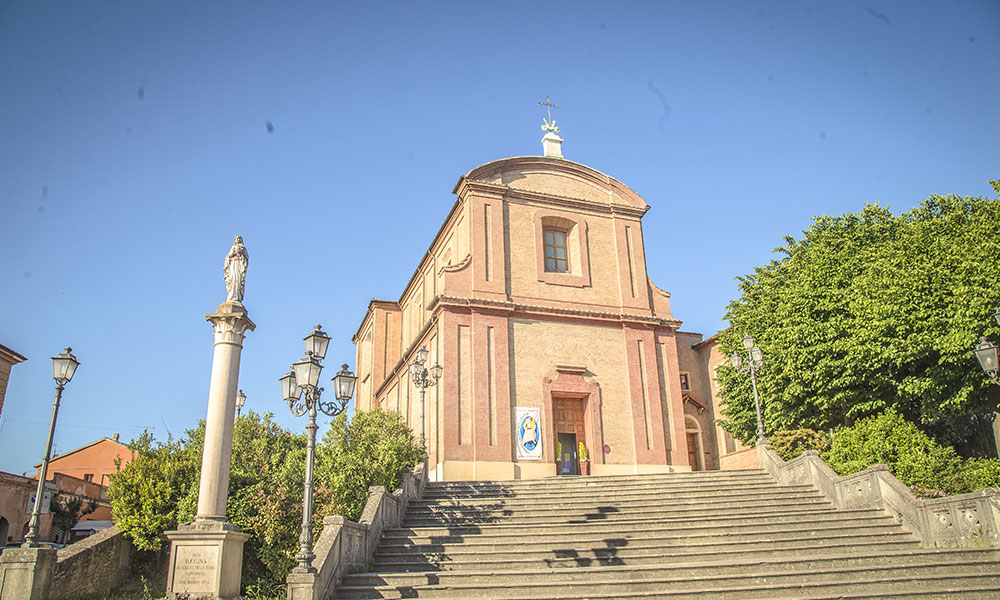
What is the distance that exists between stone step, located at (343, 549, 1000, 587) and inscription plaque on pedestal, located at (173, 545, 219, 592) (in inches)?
80.8

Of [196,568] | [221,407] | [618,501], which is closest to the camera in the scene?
[196,568]

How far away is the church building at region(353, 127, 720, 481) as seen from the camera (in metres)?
22.3

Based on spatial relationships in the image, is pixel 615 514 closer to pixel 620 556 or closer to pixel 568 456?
pixel 620 556

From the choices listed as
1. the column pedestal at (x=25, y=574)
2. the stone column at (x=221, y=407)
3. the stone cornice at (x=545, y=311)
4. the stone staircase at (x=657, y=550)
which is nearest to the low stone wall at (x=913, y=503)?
the stone staircase at (x=657, y=550)

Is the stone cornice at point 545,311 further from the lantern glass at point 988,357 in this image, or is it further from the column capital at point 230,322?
the lantern glass at point 988,357

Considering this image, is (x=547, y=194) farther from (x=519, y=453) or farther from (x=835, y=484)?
(x=835, y=484)

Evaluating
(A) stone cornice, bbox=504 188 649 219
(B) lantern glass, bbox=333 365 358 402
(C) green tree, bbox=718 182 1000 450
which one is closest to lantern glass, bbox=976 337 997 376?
(C) green tree, bbox=718 182 1000 450

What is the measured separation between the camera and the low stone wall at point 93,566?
40.1 ft

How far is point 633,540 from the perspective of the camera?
13.2m

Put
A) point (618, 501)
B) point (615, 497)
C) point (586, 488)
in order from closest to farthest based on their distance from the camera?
point (618, 501)
point (615, 497)
point (586, 488)

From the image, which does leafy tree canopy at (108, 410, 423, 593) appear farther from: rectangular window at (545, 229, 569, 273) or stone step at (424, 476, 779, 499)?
rectangular window at (545, 229, 569, 273)

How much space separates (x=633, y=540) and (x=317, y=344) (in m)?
7.07

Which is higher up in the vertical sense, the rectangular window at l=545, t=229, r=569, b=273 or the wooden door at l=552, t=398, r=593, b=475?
the rectangular window at l=545, t=229, r=569, b=273

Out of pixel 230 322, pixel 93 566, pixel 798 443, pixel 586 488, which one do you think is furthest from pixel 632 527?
pixel 93 566
